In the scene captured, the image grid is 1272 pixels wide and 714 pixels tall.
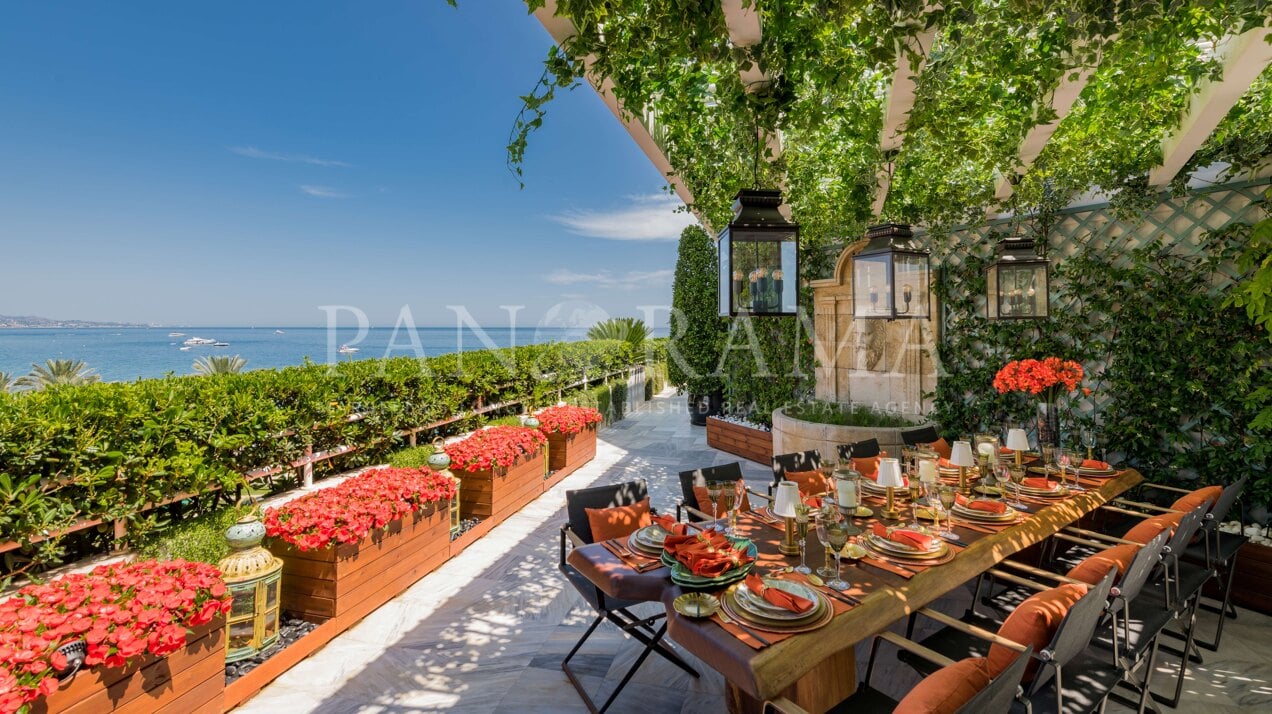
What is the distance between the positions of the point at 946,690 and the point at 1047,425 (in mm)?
3976

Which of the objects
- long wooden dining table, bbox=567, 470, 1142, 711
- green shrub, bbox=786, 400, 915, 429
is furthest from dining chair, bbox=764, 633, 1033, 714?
green shrub, bbox=786, 400, 915, 429

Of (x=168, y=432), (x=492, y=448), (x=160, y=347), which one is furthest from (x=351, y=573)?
(x=160, y=347)

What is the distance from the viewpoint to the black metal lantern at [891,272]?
3453 millimetres

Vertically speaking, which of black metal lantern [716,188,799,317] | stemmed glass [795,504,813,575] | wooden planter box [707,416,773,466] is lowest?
wooden planter box [707,416,773,466]

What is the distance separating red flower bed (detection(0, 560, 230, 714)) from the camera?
156cm

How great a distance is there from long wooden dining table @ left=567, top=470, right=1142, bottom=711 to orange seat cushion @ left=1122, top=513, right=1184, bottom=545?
280mm

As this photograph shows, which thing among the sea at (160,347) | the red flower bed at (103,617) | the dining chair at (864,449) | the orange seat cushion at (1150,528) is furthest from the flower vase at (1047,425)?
the sea at (160,347)

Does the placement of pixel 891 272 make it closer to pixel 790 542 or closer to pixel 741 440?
pixel 790 542

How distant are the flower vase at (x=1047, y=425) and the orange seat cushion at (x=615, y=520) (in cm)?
354

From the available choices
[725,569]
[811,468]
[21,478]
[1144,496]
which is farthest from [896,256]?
[21,478]

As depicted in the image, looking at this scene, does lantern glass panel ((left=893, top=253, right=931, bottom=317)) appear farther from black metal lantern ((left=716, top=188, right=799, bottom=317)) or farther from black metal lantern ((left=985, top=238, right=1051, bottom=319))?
black metal lantern ((left=716, top=188, right=799, bottom=317))

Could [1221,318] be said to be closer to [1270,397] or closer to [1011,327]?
[1270,397]

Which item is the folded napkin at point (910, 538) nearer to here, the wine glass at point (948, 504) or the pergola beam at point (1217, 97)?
the wine glass at point (948, 504)

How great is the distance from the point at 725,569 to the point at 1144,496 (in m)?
4.39
